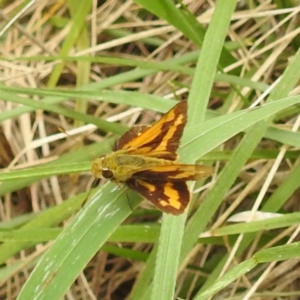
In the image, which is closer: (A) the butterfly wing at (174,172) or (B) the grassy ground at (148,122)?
(A) the butterfly wing at (174,172)

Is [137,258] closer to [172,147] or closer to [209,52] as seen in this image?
[172,147]

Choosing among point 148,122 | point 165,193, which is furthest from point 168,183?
point 148,122

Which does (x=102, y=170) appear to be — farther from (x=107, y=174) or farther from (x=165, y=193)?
(x=165, y=193)

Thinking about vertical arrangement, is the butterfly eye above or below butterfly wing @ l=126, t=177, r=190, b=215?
above

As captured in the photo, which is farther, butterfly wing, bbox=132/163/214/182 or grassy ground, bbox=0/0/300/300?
grassy ground, bbox=0/0/300/300
